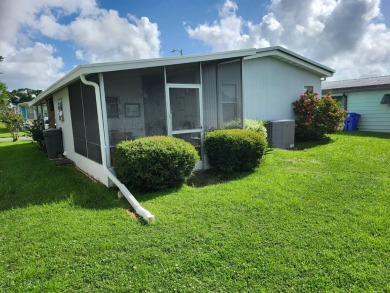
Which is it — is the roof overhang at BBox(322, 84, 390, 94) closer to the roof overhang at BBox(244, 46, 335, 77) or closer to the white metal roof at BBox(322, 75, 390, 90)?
the white metal roof at BBox(322, 75, 390, 90)

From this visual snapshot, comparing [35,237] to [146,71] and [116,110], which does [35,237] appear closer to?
[116,110]

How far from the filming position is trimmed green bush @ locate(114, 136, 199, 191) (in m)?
5.20

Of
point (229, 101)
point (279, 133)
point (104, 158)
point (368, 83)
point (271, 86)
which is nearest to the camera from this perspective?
point (104, 158)

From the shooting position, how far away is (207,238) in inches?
139

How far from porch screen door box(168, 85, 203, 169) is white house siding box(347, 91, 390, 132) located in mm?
12334

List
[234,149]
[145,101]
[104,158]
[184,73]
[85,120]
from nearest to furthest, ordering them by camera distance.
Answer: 1. [104,158]
2. [145,101]
3. [234,149]
4. [184,73]
5. [85,120]

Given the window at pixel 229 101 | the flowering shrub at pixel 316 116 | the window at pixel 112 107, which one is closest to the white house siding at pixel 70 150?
the window at pixel 112 107

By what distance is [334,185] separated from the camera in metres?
5.54

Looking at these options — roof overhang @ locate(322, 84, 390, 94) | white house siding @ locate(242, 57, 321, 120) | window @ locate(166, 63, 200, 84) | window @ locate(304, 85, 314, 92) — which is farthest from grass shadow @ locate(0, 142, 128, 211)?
roof overhang @ locate(322, 84, 390, 94)

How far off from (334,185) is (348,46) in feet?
57.0

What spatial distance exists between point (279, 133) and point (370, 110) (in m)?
8.03

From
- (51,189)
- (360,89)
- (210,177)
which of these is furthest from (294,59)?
(51,189)

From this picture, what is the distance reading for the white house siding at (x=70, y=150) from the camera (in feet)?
21.2

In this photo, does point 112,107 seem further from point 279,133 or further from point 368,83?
point 368,83
